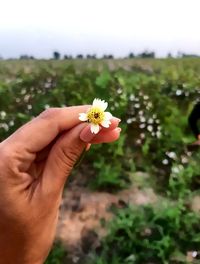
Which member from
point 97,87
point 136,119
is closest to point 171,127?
point 136,119

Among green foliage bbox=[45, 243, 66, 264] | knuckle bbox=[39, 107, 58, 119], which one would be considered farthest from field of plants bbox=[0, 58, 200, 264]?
knuckle bbox=[39, 107, 58, 119]

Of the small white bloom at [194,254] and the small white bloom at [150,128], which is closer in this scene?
the small white bloom at [194,254]

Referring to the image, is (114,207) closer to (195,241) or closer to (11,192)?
(195,241)

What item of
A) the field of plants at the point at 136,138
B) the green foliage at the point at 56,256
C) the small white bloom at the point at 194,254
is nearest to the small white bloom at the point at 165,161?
the field of plants at the point at 136,138

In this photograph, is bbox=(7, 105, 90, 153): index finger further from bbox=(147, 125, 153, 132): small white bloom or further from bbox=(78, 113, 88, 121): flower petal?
bbox=(147, 125, 153, 132): small white bloom

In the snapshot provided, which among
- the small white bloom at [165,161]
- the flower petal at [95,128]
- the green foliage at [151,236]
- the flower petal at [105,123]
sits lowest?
the green foliage at [151,236]

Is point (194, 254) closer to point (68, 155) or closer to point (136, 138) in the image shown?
point (136, 138)

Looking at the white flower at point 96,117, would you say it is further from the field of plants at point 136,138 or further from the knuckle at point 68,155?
the field of plants at point 136,138
